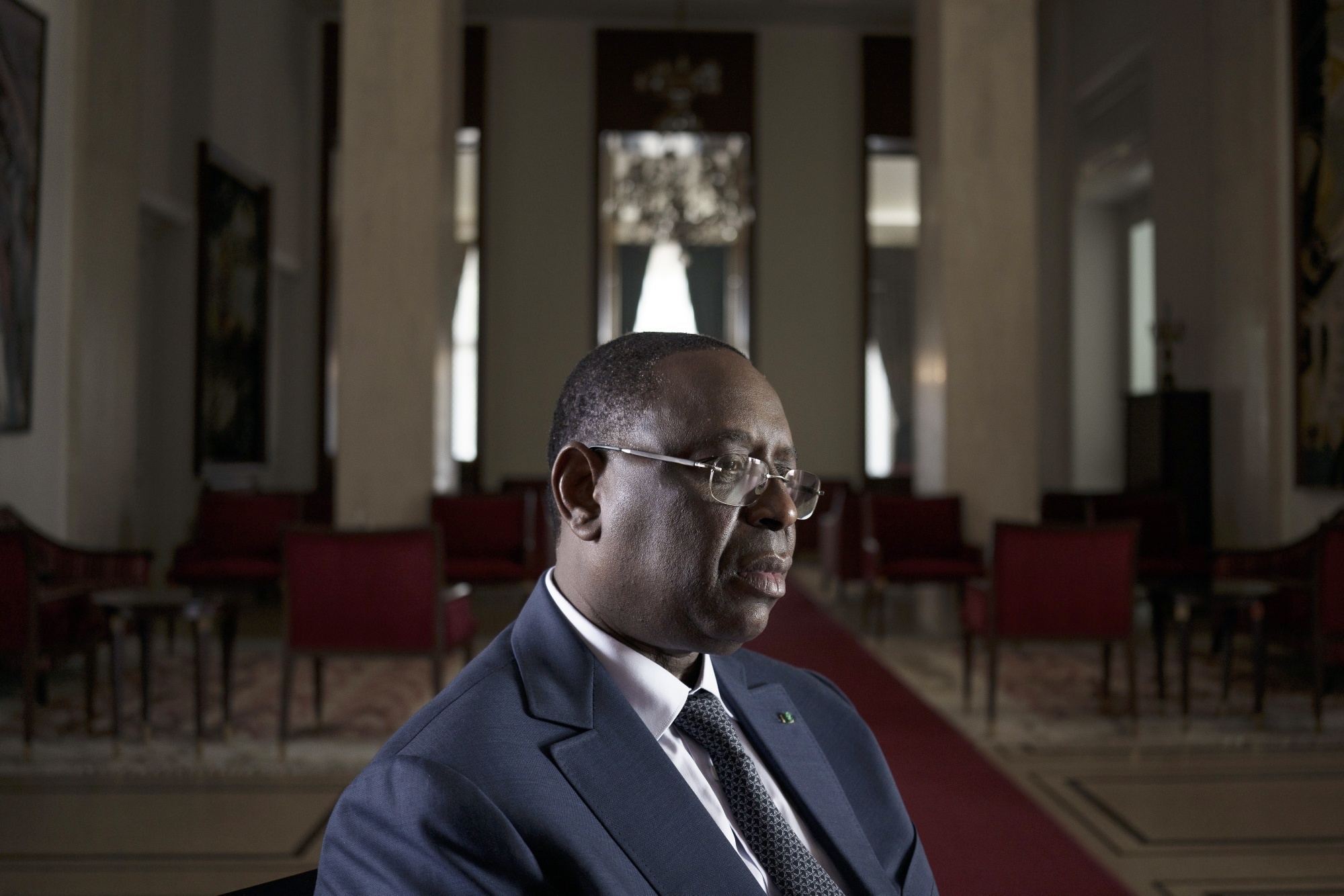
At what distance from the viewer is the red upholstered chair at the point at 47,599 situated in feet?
15.9

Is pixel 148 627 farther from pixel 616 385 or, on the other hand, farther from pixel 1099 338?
pixel 1099 338

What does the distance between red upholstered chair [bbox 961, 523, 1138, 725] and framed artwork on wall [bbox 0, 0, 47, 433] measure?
5.94 meters

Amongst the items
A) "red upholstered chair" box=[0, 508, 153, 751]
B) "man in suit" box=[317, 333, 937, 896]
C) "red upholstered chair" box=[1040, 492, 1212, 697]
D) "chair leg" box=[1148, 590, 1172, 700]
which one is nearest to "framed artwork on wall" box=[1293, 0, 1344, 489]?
"red upholstered chair" box=[1040, 492, 1212, 697]

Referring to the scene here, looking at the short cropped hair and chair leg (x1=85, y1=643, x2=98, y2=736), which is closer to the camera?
the short cropped hair

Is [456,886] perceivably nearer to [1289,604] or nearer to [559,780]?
[559,780]

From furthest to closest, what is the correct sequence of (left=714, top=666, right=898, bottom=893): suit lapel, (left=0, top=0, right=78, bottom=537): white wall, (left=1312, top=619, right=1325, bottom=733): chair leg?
(left=0, top=0, right=78, bottom=537): white wall → (left=1312, top=619, right=1325, bottom=733): chair leg → (left=714, top=666, right=898, bottom=893): suit lapel

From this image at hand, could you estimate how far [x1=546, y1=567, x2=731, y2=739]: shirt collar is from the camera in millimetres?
1131

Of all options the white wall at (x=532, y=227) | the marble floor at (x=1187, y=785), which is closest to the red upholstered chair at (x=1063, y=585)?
the marble floor at (x=1187, y=785)

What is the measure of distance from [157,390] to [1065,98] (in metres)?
9.94

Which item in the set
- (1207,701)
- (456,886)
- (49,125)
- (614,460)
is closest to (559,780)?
(456,886)

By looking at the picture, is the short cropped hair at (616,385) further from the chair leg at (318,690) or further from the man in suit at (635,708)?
the chair leg at (318,690)

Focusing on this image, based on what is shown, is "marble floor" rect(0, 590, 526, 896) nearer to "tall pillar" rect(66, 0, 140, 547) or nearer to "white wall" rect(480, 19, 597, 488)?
"tall pillar" rect(66, 0, 140, 547)

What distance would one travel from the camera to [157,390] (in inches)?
370

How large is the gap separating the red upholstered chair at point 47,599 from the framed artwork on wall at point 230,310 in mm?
2946
